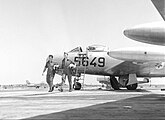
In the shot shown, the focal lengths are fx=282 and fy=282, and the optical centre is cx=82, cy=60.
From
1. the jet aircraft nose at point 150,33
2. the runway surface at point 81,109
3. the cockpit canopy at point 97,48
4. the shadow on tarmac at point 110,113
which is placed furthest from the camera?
the cockpit canopy at point 97,48

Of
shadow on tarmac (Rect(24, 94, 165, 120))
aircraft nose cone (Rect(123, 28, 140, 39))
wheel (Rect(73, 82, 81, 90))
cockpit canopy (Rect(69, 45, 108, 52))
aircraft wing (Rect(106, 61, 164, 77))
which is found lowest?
shadow on tarmac (Rect(24, 94, 165, 120))

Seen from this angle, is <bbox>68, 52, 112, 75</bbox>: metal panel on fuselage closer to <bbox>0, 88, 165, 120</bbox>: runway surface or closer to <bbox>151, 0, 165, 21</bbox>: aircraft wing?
<bbox>0, 88, 165, 120</bbox>: runway surface

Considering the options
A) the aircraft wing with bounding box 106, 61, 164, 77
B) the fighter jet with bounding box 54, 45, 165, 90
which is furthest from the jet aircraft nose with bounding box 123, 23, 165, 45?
the aircraft wing with bounding box 106, 61, 164, 77

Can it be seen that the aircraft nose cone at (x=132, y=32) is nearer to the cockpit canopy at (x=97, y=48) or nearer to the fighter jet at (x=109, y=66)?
the fighter jet at (x=109, y=66)

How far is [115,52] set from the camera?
63.2 feet

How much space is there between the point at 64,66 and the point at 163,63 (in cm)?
875

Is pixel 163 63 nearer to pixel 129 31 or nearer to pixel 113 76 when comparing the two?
pixel 113 76

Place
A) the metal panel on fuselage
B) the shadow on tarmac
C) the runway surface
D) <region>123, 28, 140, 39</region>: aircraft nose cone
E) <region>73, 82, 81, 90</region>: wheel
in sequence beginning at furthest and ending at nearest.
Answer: the metal panel on fuselage
<region>73, 82, 81, 90</region>: wheel
<region>123, 28, 140, 39</region>: aircraft nose cone
the runway surface
the shadow on tarmac

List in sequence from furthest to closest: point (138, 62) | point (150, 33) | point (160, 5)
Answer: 1. point (138, 62)
2. point (150, 33)
3. point (160, 5)

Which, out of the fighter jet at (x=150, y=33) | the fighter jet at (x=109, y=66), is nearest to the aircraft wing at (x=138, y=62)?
the fighter jet at (x=109, y=66)

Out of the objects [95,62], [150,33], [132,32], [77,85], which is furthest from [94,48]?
[150,33]

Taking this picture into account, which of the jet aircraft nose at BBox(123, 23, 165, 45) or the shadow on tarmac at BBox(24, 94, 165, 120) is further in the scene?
the jet aircraft nose at BBox(123, 23, 165, 45)

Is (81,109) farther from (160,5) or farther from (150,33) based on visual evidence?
(150,33)

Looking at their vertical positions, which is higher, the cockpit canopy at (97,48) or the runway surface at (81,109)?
the cockpit canopy at (97,48)
